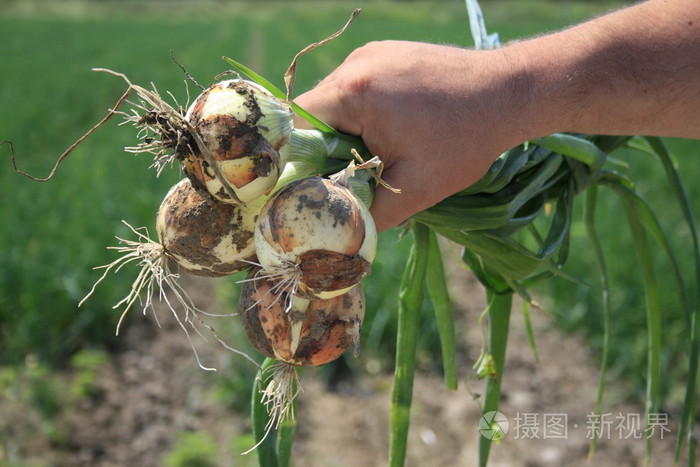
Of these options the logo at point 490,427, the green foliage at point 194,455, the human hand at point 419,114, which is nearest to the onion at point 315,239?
the human hand at point 419,114

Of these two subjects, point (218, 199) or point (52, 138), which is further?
point (52, 138)

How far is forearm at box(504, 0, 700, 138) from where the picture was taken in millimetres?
1071

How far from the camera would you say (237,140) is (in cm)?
84

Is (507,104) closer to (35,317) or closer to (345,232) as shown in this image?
(345,232)

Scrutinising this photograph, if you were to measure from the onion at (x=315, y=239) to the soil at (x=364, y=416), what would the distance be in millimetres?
1704

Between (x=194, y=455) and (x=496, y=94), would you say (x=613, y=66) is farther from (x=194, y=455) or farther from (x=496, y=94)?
(x=194, y=455)

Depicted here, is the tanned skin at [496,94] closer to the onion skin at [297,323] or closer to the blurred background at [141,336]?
the onion skin at [297,323]

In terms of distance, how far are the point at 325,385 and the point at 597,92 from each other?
7.18 ft

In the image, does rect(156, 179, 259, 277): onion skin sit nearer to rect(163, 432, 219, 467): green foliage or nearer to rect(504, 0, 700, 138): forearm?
rect(504, 0, 700, 138): forearm

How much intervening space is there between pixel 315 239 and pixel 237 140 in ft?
0.58

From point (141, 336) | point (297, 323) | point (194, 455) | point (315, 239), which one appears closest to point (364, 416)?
point (194, 455)

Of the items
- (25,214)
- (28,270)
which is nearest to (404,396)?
(28,270)

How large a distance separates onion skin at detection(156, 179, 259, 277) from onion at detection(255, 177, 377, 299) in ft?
0.25

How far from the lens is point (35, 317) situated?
9.89ft
